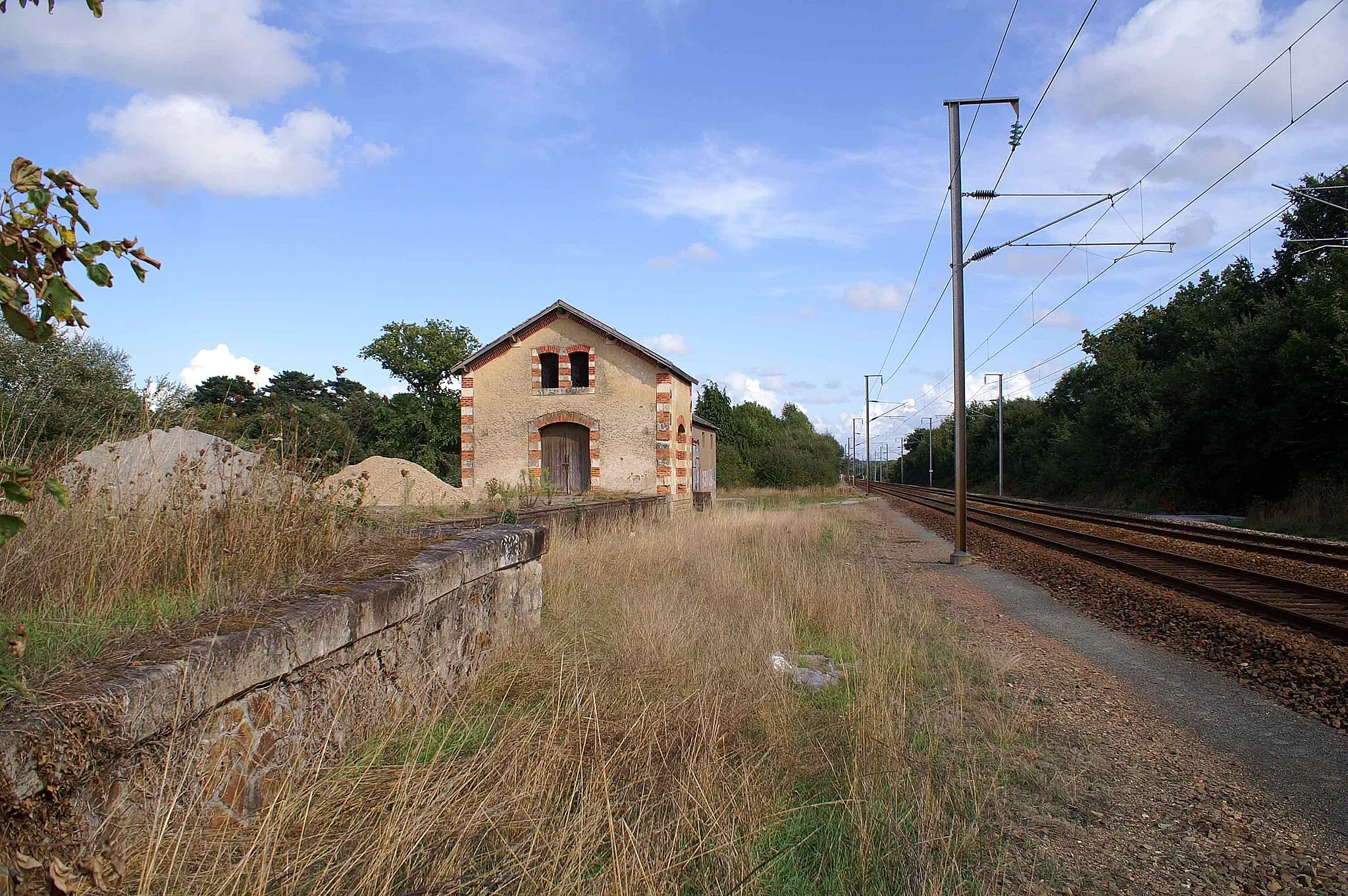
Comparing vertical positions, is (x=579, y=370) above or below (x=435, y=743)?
above

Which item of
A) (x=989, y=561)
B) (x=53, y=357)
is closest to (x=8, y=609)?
(x=989, y=561)

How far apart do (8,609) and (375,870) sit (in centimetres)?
214

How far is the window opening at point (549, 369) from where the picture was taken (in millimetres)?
22328

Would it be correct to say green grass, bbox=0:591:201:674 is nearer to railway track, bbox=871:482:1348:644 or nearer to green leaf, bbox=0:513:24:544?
green leaf, bbox=0:513:24:544

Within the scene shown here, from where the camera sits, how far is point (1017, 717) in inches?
179

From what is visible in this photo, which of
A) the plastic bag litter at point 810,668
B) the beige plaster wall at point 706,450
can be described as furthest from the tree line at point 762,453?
the plastic bag litter at point 810,668

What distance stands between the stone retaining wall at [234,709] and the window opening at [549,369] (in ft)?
59.7

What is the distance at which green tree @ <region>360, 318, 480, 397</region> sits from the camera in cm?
3959

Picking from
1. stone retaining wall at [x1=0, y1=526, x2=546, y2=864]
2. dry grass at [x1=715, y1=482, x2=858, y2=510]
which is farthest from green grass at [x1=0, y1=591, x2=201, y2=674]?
dry grass at [x1=715, y1=482, x2=858, y2=510]

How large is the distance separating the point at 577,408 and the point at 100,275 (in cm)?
2031

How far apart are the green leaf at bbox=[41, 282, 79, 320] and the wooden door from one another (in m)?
20.5

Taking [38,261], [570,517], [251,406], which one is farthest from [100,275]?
[251,406]

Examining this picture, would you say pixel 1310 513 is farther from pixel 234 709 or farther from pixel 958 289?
pixel 234 709

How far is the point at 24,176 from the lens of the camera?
5.40 ft
